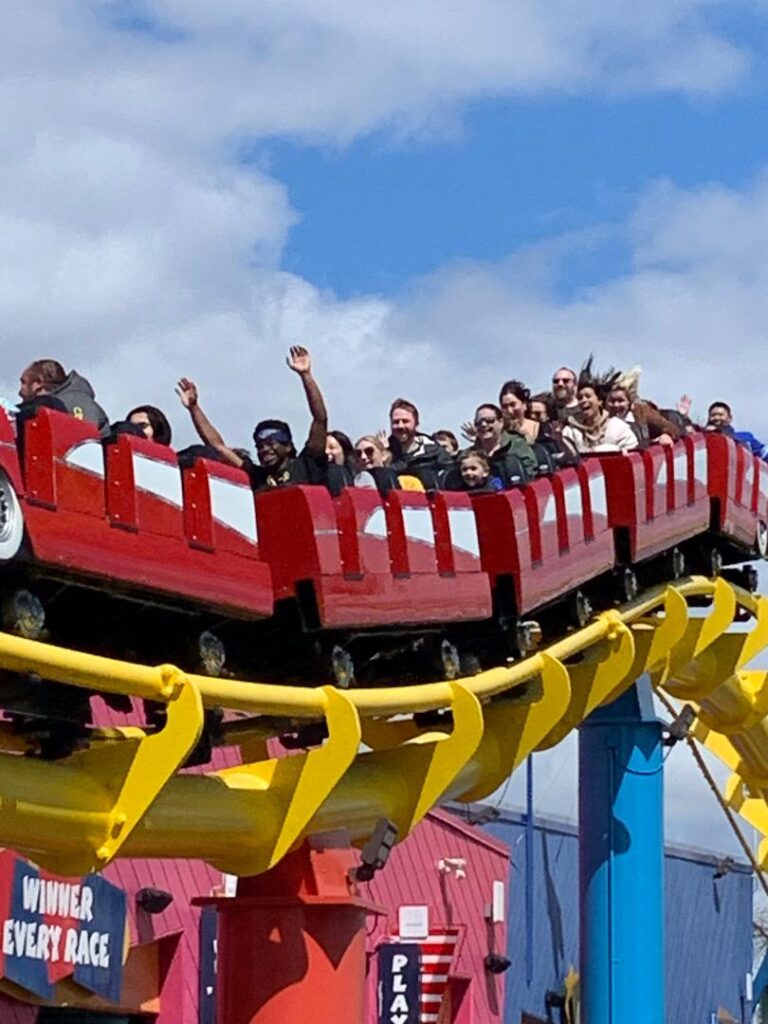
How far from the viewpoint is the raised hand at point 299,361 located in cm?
916

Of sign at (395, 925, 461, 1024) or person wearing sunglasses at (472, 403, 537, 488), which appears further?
sign at (395, 925, 461, 1024)

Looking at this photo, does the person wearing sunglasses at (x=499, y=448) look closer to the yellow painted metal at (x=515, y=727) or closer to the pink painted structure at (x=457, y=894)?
the yellow painted metal at (x=515, y=727)

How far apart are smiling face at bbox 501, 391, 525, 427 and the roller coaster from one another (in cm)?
91

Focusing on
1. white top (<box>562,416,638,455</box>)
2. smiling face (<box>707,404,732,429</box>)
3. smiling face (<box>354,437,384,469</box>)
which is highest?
smiling face (<box>707,404,732,429</box>)

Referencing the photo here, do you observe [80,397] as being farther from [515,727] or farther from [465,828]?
[465,828]

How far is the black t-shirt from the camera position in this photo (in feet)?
29.5

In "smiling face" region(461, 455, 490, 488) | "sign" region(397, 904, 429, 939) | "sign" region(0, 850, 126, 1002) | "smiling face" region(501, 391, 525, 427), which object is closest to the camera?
"smiling face" region(461, 455, 490, 488)

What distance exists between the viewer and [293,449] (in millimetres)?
9094

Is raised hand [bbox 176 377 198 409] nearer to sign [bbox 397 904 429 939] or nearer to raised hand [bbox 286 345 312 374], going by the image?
raised hand [bbox 286 345 312 374]

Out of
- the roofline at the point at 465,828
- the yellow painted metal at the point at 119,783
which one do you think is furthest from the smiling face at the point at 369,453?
the roofline at the point at 465,828

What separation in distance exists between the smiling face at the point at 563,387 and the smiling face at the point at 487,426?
1.58 metres

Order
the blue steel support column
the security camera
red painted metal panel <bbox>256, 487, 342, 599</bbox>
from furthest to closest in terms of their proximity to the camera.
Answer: the security camera, the blue steel support column, red painted metal panel <bbox>256, 487, 342, 599</bbox>

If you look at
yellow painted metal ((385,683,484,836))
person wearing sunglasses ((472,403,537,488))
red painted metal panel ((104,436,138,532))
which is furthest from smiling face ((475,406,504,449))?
red painted metal panel ((104,436,138,532))

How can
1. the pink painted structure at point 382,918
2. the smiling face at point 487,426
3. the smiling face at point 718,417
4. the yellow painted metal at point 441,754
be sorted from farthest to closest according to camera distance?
the smiling face at point 718,417 → the pink painted structure at point 382,918 → the smiling face at point 487,426 → the yellow painted metal at point 441,754
